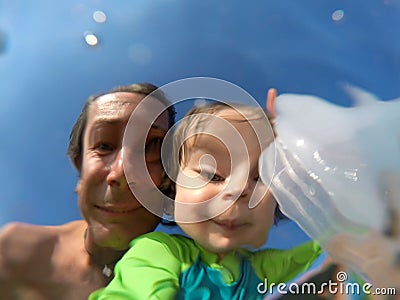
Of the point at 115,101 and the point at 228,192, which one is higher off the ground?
the point at 115,101

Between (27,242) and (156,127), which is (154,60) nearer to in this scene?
(156,127)

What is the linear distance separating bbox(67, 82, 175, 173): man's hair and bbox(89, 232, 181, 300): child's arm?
174 mm

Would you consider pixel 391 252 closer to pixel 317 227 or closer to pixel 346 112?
pixel 317 227

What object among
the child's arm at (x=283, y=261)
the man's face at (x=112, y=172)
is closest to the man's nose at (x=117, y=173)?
the man's face at (x=112, y=172)

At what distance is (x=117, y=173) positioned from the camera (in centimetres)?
98

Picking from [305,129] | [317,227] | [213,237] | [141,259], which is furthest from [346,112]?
[141,259]

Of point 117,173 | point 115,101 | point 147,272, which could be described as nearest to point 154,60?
point 115,101

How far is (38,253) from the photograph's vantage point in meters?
1.09

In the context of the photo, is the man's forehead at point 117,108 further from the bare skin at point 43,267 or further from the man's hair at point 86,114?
the bare skin at point 43,267

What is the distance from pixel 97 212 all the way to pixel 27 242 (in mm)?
151

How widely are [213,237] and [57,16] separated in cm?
48

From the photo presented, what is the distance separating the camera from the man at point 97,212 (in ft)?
3.24

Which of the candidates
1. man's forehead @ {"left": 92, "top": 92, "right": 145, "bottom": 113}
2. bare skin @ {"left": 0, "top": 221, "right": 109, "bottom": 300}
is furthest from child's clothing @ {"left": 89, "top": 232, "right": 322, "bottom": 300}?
man's forehead @ {"left": 92, "top": 92, "right": 145, "bottom": 113}

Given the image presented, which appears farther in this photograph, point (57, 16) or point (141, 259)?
point (57, 16)
